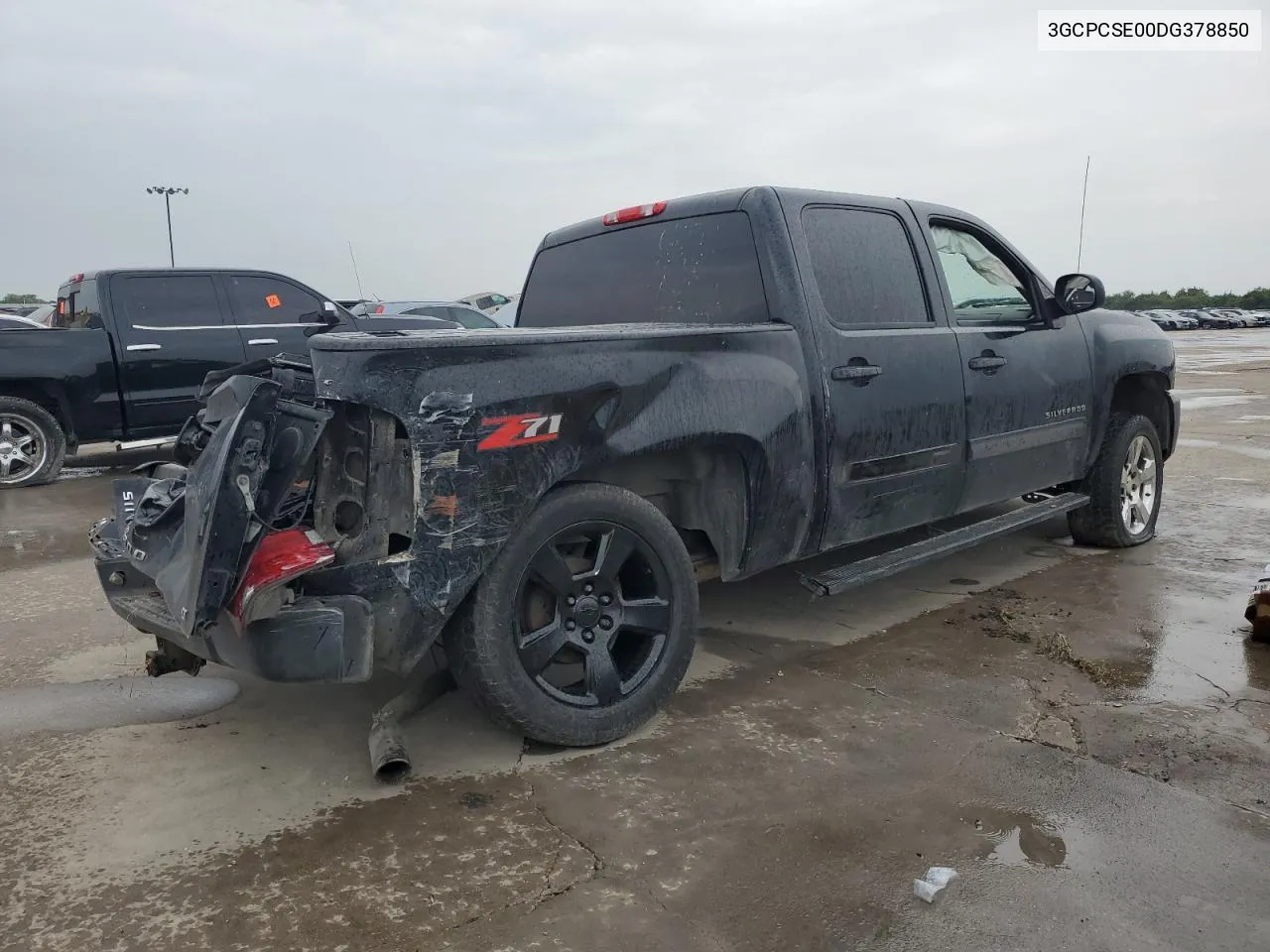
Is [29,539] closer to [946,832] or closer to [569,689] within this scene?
[569,689]

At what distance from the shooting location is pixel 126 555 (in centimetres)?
315

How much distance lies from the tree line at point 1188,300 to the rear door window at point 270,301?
79.4 m

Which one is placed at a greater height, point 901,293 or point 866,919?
point 901,293

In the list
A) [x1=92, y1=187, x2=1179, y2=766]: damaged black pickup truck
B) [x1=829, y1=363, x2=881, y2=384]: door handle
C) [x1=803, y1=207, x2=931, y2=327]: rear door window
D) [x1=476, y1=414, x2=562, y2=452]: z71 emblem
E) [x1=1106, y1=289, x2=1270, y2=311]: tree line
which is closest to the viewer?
[x1=92, y1=187, x2=1179, y2=766]: damaged black pickup truck

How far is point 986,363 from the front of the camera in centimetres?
443

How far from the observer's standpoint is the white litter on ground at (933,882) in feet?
7.63

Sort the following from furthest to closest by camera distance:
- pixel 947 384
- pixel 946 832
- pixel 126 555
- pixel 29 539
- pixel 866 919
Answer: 1. pixel 29 539
2. pixel 947 384
3. pixel 126 555
4. pixel 946 832
5. pixel 866 919

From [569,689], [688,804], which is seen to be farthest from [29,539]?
[688,804]

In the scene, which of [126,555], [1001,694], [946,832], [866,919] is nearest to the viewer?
[866,919]

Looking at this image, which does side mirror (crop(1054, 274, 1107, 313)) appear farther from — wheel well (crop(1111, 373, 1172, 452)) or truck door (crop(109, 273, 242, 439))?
truck door (crop(109, 273, 242, 439))

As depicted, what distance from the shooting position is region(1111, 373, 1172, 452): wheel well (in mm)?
5613

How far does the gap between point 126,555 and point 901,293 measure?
128 inches

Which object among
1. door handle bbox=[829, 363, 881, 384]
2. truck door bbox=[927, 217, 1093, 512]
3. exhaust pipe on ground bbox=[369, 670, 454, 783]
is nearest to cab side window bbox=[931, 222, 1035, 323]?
truck door bbox=[927, 217, 1093, 512]

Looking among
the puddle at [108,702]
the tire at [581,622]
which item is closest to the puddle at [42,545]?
the puddle at [108,702]
